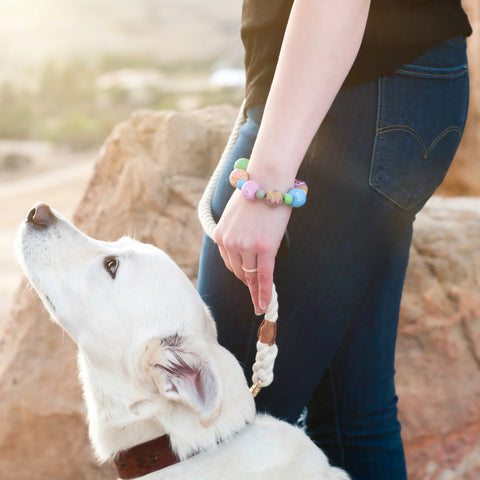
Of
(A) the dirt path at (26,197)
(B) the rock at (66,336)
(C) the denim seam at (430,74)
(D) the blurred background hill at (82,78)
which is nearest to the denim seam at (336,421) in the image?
(C) the denim seam at (430,74)

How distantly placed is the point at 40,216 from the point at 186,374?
0.64 meters

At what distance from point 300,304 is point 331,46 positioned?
0.61 metres

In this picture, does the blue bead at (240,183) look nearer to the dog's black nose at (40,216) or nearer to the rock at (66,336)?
the dog's black nose at (40,216)

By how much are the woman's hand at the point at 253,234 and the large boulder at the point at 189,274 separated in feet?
4.87

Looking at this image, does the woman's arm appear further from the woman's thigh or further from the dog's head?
the dog's head

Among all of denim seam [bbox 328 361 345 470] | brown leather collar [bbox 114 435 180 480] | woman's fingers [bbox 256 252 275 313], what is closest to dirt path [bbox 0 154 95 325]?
brown leather collar [bbox 114 435 180 480]

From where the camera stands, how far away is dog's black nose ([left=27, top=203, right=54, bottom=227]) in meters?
1.71

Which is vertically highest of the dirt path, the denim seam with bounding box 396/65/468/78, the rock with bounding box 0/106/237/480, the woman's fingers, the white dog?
the denim seam with bounding box 396/65/468/78

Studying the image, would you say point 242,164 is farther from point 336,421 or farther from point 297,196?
point 336,421

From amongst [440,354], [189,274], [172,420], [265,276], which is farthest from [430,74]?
[440,354]

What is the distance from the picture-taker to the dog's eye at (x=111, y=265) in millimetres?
1695

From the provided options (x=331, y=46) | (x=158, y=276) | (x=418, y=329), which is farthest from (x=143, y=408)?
(x=418, y=329)

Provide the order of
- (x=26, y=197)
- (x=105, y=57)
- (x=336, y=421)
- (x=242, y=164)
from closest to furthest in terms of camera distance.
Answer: (x=242, y=164), (x=336, y=421), (x=26, y=197), (x=105, y=57)

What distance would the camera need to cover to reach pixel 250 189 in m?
1.21
